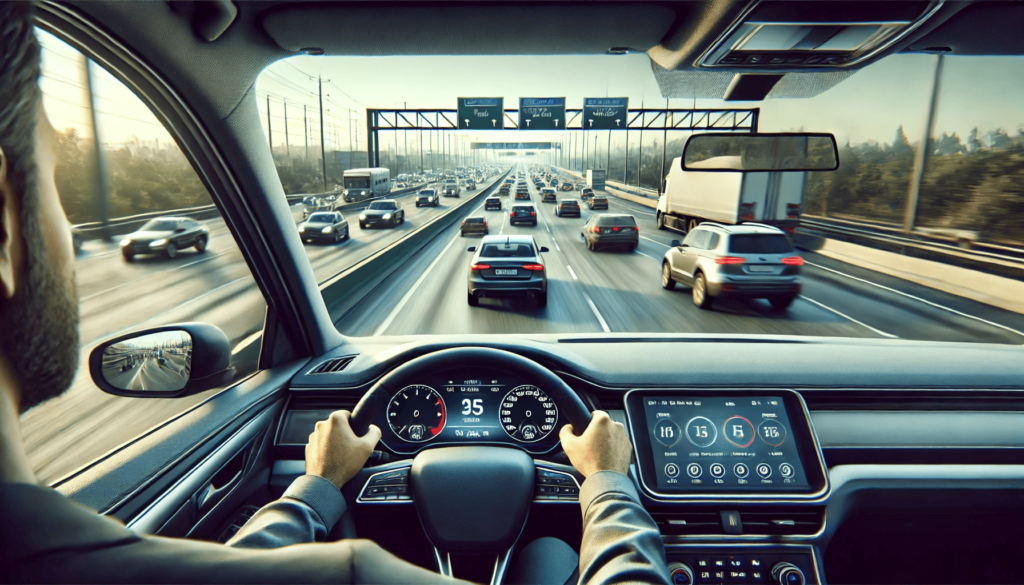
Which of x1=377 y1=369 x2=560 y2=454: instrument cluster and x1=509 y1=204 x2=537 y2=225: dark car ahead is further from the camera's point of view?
x1=509 y1=204 x2=537 y2=225: dark car ahead

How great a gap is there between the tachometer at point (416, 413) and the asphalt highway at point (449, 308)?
98 cm

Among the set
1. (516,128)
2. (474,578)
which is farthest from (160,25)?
(516,128)

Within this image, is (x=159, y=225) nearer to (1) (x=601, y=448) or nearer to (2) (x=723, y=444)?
(1) (x=601, y=448)

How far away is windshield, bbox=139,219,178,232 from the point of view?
148 inches

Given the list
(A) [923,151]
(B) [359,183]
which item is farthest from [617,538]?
(B) [359,183]

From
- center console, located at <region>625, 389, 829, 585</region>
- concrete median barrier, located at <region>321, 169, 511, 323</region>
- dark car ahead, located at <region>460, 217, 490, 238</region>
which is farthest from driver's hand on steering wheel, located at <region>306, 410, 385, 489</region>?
dark car ahead, located at <region>460, 217, 490, 238</region>

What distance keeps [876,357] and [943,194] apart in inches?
1695

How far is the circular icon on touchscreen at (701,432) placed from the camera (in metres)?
3.10

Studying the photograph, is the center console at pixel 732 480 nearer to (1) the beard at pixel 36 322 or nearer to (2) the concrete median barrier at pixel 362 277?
(1) the beard at pixel 36 322

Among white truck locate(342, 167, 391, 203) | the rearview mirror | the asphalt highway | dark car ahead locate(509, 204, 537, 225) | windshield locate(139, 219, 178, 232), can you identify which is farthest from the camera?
white truck locate(342, 167, 391, 203)

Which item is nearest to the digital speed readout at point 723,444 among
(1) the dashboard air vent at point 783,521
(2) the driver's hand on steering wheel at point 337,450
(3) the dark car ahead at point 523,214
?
(1) the dashboard air vent at point 783,521

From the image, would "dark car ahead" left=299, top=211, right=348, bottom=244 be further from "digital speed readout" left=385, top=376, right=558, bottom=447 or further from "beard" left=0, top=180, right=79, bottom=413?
"beard" left=0, top=180, right=79, bottom=413

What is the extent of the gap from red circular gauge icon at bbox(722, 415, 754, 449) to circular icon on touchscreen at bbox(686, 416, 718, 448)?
63 mm

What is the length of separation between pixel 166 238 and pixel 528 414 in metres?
2.78
